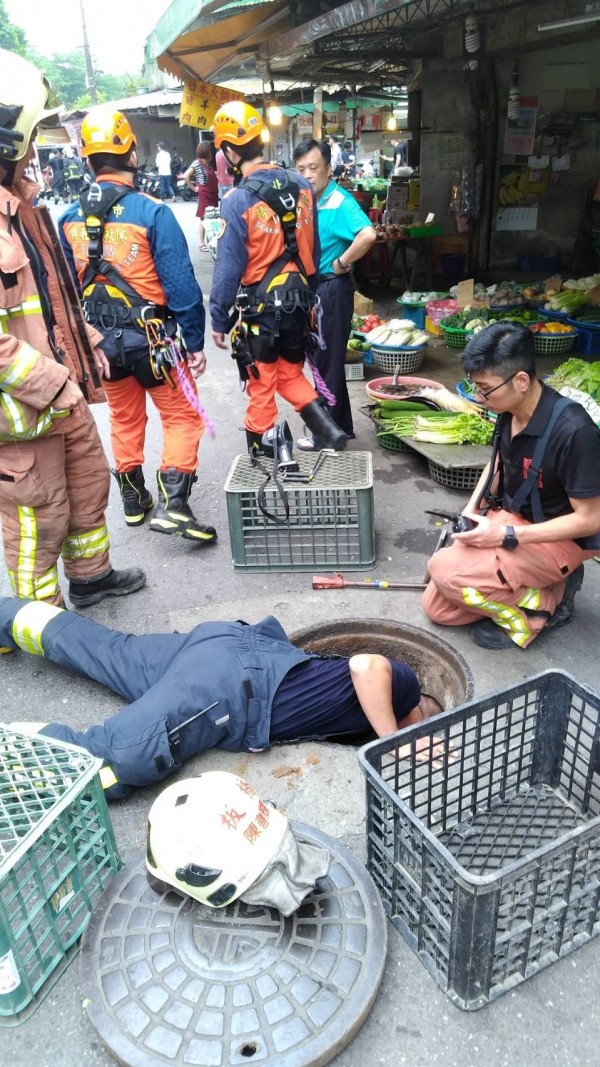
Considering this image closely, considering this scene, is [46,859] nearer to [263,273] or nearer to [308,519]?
[308,519]

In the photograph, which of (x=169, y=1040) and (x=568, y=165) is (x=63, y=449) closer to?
(x=169, y=1040)

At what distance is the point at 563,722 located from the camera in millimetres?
2291

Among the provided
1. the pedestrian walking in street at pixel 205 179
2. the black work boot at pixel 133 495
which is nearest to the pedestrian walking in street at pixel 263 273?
the black work boot at pixel 133 495

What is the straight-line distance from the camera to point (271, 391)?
15.1ft

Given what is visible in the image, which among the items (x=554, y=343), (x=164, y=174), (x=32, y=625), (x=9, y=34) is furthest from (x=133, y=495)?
(x=9, y=34)

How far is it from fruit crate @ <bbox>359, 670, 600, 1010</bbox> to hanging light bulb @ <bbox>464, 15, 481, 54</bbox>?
27.3 ft

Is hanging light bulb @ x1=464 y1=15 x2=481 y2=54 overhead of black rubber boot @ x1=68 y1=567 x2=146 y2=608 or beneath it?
overhead

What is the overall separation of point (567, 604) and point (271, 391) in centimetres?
227

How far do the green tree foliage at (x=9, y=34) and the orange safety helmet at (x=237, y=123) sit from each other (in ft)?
172

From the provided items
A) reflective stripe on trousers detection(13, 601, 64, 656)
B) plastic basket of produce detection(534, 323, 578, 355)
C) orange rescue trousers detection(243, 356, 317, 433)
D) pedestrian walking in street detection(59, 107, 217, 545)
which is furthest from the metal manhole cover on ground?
plastic basket of produce detection(534, 323, 578, 355)

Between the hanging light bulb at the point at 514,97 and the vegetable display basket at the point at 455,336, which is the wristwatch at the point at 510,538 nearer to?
the vegetable display basket at the point at 455,336

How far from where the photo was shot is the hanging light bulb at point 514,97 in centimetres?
910

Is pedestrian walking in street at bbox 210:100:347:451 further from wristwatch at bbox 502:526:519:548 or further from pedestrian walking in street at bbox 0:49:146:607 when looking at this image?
wristwatch at bbox 502:526:519:548

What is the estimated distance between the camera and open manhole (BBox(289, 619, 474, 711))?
3289mm
